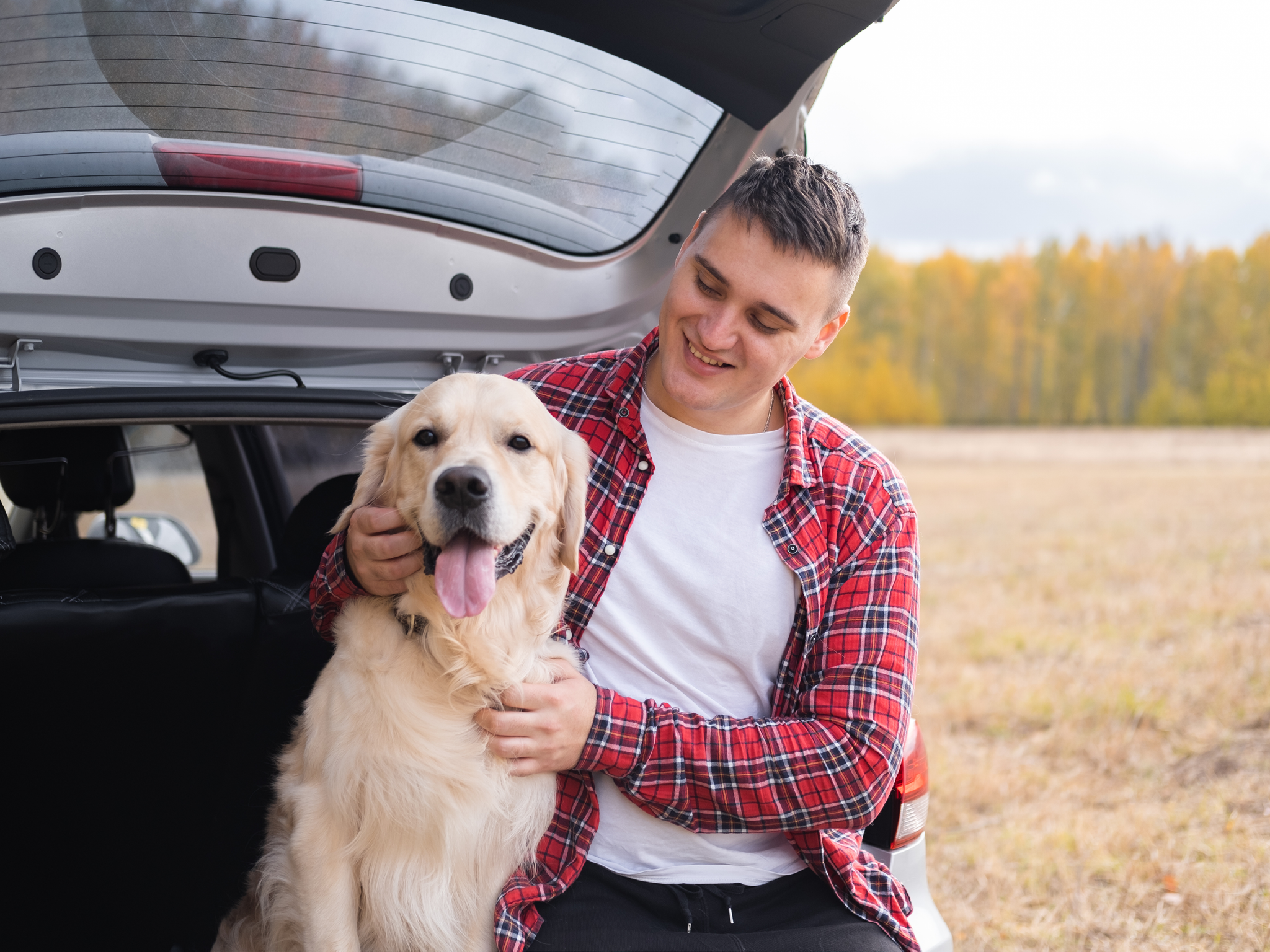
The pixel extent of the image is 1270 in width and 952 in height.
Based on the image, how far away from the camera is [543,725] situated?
66.9 inches

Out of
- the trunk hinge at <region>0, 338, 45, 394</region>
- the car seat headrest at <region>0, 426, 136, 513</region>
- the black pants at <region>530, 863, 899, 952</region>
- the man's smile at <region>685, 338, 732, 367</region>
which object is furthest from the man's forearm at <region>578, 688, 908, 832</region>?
the car seat headrest at <region>0, 426, 136, 513</region>

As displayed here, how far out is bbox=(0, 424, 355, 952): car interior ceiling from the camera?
2053 millimetres

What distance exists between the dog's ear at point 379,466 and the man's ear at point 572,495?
313mm

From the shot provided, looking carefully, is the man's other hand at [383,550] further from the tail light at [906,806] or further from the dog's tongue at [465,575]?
the tail light at [906,806]

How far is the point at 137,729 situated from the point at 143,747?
47 mm

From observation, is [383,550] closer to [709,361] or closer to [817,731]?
[709,361]

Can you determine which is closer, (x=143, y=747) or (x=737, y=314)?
(x=737, y=314)

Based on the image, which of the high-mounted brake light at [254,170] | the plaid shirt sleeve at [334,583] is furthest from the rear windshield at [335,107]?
the plaid shirt sleeve at [334,583]

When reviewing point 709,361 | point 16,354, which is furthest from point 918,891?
point 16,354

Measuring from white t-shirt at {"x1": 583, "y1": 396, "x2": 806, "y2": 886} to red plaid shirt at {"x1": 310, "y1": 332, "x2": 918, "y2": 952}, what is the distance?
3cm

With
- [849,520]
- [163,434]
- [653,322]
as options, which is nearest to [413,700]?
[849,520]

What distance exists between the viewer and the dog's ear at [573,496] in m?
1.83

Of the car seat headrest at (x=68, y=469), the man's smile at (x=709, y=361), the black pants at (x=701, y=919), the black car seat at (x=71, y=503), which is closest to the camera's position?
the black pants at (x=701, y=919)

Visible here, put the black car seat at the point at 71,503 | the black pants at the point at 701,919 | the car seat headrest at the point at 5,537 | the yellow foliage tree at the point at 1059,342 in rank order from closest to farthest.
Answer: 1. the black pants at the point at 701,919
2. the car seat headrest at the point at 5,537
3. the black car seat at the point at 71,503
4. the yellow foliage tree at the point at 1059,342
